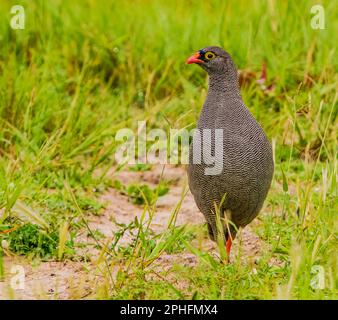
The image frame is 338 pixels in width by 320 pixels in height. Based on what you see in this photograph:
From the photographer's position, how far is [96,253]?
13.1 ft

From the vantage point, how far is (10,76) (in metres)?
5.23

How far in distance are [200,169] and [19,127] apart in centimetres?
182

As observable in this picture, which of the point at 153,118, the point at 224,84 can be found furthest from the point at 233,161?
the point at 153,118

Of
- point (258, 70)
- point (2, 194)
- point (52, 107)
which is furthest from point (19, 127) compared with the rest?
point (258, 70)

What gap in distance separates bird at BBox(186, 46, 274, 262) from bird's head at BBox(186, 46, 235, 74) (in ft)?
0.06

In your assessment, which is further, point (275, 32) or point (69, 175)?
point (275, 32)

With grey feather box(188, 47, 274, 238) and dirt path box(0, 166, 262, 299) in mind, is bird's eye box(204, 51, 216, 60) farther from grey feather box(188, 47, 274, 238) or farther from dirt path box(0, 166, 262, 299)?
dirt path box(0, 166, 262, 299)

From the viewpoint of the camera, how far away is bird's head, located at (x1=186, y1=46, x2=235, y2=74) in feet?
12.5

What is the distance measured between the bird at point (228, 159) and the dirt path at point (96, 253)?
21 cm

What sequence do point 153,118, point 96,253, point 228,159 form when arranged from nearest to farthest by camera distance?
1. point 228,159
2. point 96,253
3. point 153,118

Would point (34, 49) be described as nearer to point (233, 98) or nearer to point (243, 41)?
point (243, 41)

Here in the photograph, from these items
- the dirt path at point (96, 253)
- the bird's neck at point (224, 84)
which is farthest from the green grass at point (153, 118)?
the bird's neck at point (224, 84)

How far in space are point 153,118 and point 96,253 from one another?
1.78 metres

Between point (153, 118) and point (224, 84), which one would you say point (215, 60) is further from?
point (153, 118)
